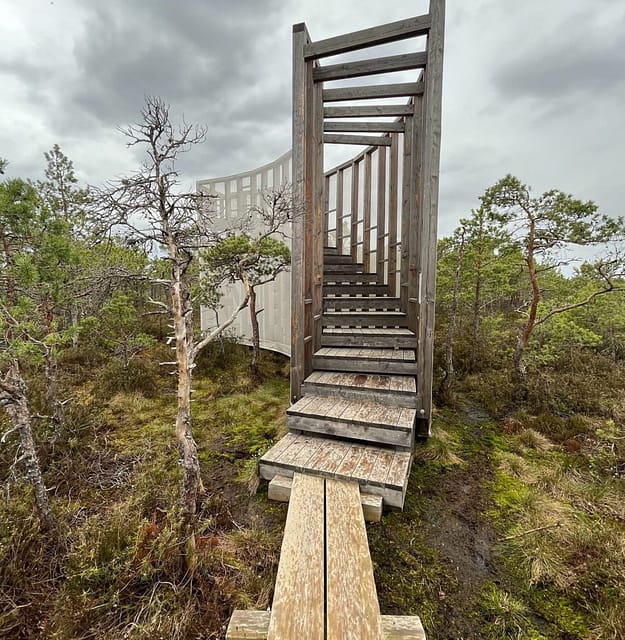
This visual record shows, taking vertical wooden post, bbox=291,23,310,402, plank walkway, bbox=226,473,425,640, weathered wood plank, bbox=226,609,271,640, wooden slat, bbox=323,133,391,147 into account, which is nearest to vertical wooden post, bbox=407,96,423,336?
wooden slat, bbox=323,133,391,147

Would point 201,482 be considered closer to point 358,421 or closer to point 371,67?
point 358,421

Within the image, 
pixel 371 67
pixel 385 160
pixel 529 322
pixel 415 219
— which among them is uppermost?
pixel 371 67

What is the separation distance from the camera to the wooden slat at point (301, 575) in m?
1.18

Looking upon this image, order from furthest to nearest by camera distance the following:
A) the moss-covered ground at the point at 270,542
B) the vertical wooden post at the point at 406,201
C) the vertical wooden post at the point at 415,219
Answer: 1. the vertical wooden post at the point at 406,201
2. the vertical wooden post at the point at 415,219
3. the moss-covered ground at the point at 270,542

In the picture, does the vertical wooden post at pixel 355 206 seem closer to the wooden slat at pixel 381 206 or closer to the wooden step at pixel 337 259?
the wooden step at pixel 337 259

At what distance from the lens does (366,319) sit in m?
4.39

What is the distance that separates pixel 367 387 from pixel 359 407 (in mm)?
278

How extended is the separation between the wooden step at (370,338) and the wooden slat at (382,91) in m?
2.75

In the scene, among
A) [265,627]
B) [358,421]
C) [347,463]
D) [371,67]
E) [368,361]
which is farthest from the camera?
[368,361]

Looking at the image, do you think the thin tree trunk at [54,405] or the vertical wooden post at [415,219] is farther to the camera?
the vertical wooden post at [415,219]

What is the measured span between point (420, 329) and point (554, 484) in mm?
1741

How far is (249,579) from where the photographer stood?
1.69 meters

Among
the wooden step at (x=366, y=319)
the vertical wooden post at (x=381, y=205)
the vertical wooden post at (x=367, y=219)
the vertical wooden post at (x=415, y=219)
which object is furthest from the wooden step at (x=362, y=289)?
the vertical wooden post at (x=415, y=219)

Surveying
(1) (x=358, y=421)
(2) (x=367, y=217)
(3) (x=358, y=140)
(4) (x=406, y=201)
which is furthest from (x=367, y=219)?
(1) (x=358, y=421)
